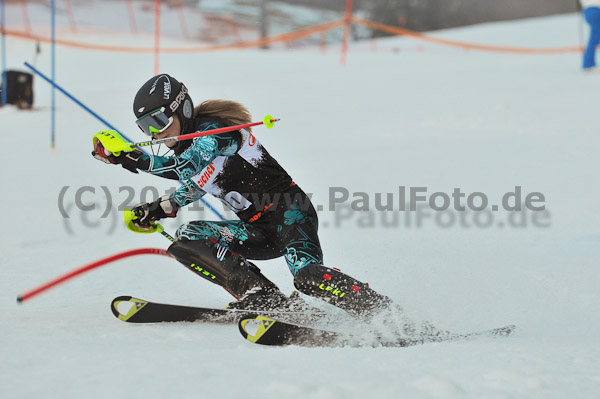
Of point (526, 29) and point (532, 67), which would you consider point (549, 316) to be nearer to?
point (532, 67)

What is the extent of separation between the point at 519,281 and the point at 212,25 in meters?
20.6

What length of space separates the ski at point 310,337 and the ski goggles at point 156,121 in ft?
3.10

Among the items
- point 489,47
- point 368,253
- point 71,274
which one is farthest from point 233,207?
point 489,47

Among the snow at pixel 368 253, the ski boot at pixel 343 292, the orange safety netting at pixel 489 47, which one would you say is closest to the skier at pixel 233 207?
the ski boot at pixel 343 292

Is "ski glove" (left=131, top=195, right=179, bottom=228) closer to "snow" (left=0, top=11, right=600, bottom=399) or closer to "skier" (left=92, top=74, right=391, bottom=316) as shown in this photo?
"skier" (left=92, top=74, right=391, bottom=316)

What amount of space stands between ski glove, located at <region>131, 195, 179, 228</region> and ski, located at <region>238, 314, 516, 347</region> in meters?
0.73

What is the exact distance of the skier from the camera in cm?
279

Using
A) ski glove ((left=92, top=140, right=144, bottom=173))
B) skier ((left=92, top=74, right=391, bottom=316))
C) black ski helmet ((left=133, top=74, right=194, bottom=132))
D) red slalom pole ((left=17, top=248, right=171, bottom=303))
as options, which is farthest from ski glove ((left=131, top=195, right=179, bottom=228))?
black ski helmet ((left=133, top=74, right=194, bottom=132))

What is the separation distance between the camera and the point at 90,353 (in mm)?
2285

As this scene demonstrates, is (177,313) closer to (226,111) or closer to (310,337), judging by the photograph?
(310,337)

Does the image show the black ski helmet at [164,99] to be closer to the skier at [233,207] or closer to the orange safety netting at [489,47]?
the skier at [233,207]

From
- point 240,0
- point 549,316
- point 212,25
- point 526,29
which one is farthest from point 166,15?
point 549,316

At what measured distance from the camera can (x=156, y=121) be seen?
2.85m

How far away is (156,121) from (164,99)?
11 centimetres
